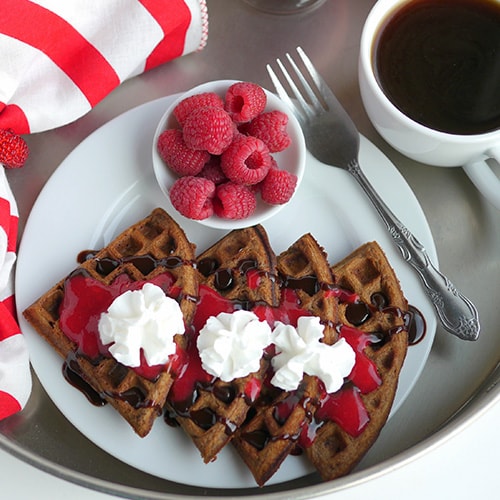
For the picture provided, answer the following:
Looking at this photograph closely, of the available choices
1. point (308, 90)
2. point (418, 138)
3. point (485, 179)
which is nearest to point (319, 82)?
point (308, 90)

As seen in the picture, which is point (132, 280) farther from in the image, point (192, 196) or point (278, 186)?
point (278, 186)

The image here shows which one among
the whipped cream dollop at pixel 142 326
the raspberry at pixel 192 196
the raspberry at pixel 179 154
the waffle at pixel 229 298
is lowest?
the waffle at pixel 229 298

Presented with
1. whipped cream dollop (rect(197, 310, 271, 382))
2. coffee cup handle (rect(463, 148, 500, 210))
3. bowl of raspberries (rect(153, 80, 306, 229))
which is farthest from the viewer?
coffee cup handle (rect(463, 148, 500, 210))

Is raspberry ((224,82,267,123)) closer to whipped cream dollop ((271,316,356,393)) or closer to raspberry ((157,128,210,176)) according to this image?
raspberry ((157,128,210,176))

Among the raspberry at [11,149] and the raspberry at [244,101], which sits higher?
the raspberry at [11,149]

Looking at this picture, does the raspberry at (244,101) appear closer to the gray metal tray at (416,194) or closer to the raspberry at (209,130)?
the raspberry at (209,130)

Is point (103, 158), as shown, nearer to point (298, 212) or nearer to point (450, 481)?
point (298, 212)

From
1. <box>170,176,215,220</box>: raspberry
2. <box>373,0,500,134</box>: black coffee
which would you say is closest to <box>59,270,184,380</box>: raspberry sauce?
<box>170,176,215,220</box>: raspberry

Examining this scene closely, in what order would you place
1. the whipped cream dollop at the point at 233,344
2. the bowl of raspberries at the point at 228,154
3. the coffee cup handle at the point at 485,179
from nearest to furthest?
the whipped cream dollop at the point at 233,344
the bowl of raspberries at the point at 228,154
the coffee cup handle at the point at 485,179

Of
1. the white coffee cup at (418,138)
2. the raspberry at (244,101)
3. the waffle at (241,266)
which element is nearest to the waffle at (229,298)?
the waffle at (241,266)
